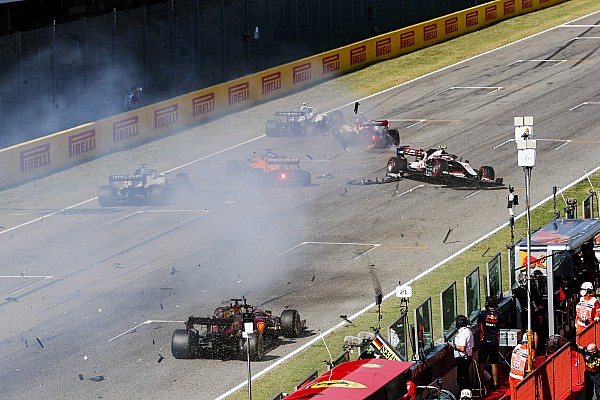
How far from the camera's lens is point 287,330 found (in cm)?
2862

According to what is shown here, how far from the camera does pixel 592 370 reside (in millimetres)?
21531

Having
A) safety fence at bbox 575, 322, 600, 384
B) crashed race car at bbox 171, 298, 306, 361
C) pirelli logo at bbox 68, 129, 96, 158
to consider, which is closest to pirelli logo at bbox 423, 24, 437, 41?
pirelli logo at bbox 68, 129, 96, 158

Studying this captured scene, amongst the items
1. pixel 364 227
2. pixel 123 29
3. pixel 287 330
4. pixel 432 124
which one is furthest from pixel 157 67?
pixel 287 330

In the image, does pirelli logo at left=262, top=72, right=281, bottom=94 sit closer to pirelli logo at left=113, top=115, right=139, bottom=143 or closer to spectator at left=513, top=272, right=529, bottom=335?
pirelli logo at left=113, top=115, right=139, bottom=143

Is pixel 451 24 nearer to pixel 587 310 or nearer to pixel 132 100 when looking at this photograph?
pixel 132 100

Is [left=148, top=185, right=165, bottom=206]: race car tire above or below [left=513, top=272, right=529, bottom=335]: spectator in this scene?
below

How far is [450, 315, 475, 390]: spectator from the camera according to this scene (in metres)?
22.7

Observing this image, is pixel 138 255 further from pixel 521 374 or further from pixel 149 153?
pixel 521 374

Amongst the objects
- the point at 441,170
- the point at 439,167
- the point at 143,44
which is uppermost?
the point at 143,44

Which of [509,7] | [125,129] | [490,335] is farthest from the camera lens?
[509,7]

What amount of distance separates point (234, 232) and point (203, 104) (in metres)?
16.0

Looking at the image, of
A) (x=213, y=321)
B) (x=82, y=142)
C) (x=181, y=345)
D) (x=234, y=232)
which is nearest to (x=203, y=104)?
(x=82, y=142)

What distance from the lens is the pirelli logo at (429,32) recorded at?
215 feet

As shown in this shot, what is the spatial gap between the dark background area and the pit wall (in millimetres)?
1939
